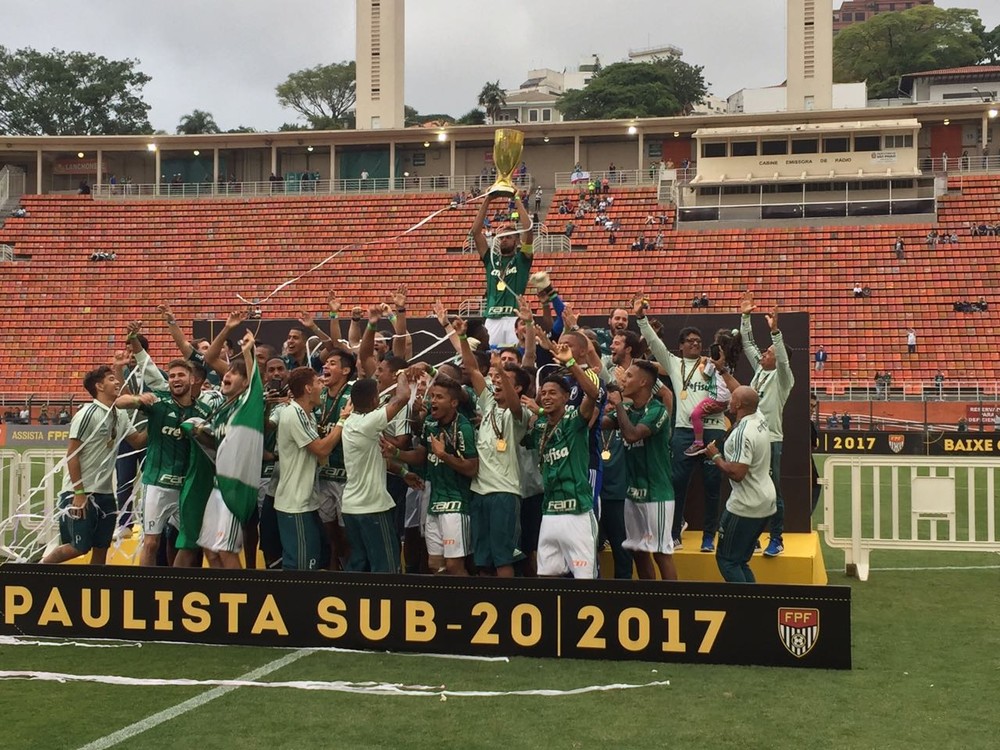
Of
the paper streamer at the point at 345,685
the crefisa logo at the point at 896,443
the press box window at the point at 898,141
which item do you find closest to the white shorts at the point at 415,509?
the paper streamer at the point at 345,685

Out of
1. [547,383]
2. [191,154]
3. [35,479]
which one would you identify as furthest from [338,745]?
[191,154]

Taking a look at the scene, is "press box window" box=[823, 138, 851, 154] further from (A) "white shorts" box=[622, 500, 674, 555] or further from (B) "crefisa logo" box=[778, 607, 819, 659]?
(B) "crefisa logo" box=[778, 607, 819, 659]

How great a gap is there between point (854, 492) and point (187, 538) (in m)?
5.89

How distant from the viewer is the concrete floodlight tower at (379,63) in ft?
159

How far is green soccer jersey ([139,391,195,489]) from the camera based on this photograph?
8.51 metres

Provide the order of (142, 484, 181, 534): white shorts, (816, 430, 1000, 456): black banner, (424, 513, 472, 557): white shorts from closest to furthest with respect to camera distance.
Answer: (424, 513, 472, 557): white shorts → (142, 484, 181, 534): white shorts → (816, 430, 1000, 456): black banner

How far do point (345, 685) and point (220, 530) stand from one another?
73.0 inches

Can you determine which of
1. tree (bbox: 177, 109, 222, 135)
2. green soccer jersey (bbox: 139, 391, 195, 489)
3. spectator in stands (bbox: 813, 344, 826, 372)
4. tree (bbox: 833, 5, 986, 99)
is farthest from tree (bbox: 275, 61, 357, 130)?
green soccer jersey (bbox: 139, 391, 195, 489)

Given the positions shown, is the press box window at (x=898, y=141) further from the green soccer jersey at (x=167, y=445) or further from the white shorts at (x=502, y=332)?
the green soccer jersey at (x=167, y=445)

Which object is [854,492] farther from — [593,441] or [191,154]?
[191,154]

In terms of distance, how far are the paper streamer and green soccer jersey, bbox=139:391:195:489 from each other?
1.79 m

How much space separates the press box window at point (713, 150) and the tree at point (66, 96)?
48.5m

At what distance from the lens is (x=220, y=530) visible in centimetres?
826

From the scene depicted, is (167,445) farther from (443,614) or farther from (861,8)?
(861,8)
